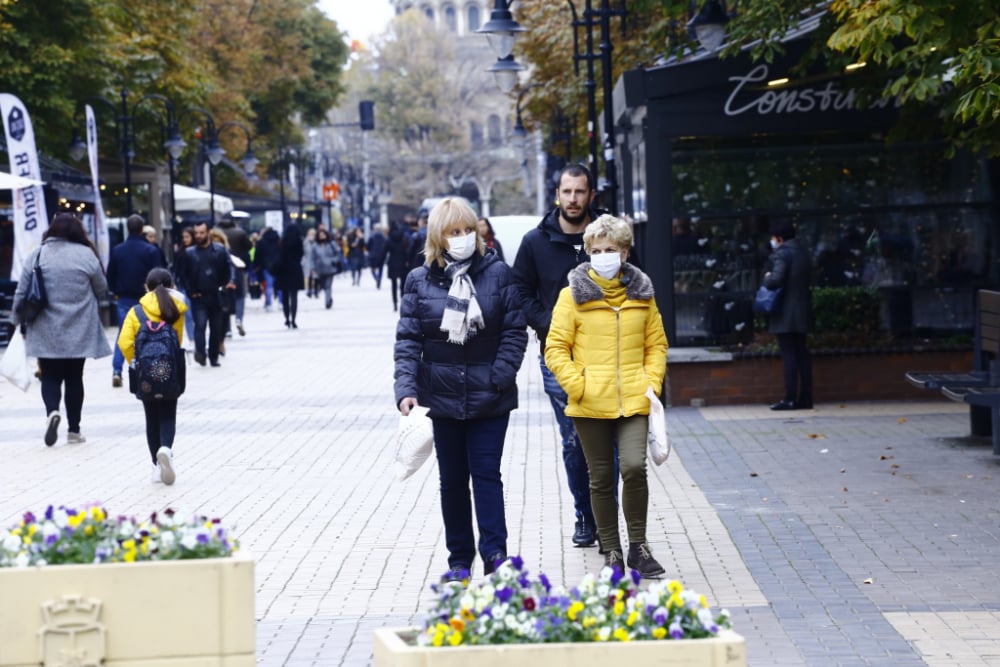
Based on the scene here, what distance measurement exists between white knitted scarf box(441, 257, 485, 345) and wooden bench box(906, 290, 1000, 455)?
16.7 feet

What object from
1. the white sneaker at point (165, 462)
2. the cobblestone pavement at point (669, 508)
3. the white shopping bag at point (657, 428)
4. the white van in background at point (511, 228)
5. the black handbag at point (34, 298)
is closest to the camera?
the cobblestone pavement at point (669, 508)

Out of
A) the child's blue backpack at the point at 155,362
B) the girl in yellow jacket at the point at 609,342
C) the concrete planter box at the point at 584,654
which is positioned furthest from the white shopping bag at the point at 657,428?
the child's blue backpack at the point at 155,362

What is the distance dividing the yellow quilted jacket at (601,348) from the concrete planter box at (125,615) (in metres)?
3.07

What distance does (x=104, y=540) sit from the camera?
4.62 metres

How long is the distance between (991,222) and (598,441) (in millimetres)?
9591

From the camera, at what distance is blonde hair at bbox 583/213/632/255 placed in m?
7.30

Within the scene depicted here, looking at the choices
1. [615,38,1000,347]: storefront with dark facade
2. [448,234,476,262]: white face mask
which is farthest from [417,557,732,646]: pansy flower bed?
[615,38,1000,347]: storefront with dark facade

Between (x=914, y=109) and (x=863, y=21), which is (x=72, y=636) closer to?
(x=863, y=21)

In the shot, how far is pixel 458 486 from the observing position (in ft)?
24.5

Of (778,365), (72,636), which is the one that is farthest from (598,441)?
(778,365)

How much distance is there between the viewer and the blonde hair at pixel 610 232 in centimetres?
730

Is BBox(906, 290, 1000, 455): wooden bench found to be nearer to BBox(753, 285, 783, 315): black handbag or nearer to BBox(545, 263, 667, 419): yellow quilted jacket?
BBox(753, 285, 783, 315): black handbag

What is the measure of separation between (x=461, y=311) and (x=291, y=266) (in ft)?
70.1

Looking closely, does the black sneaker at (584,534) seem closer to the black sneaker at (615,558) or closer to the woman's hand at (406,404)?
the black sneaker at (615,558)
